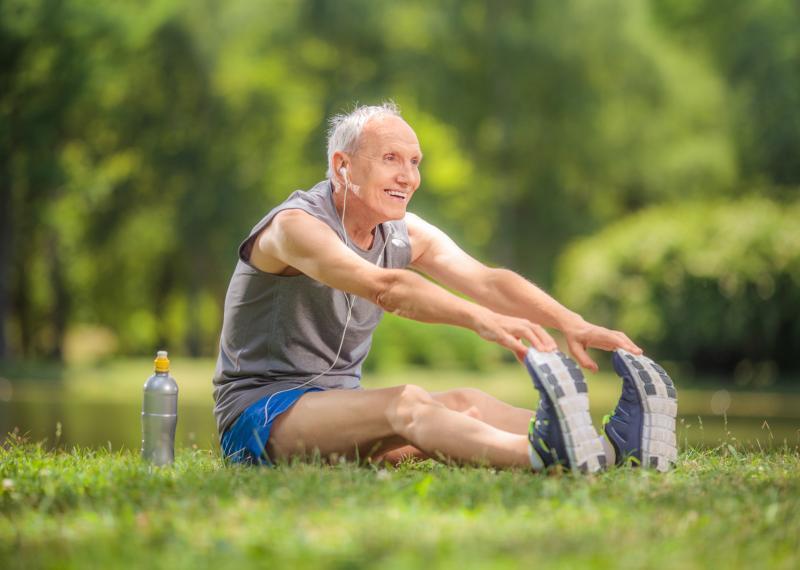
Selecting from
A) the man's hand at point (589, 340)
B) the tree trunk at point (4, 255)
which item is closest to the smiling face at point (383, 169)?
the man's hand at point (589, 340)

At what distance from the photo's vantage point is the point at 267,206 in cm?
2886

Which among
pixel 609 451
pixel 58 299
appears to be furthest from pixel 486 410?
pixel 58 299

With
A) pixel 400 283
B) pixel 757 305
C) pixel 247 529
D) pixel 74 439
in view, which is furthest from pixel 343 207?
pixel 757 305

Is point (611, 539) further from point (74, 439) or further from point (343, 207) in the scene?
point (74, 439)

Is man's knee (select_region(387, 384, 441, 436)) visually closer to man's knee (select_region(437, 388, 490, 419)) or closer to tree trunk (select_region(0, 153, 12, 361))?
man's knee (select_region(437, 388, 490, 419))

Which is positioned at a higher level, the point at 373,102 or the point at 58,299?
the point at 373,102

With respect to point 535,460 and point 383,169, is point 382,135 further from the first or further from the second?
point 535,460

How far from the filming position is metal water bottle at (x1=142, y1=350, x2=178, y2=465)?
4.81 m

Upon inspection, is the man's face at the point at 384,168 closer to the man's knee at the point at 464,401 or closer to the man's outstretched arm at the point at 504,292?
the man's outstretched arm at the point at 504,292

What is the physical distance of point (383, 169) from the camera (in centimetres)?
481

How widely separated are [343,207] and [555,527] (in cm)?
208

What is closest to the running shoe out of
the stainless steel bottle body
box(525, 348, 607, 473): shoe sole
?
box(525, 348, 607, 473): shoe sole

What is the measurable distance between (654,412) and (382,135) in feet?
5.21

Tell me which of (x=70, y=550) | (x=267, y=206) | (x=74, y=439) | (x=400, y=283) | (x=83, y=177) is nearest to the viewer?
(x=70, y=550)
